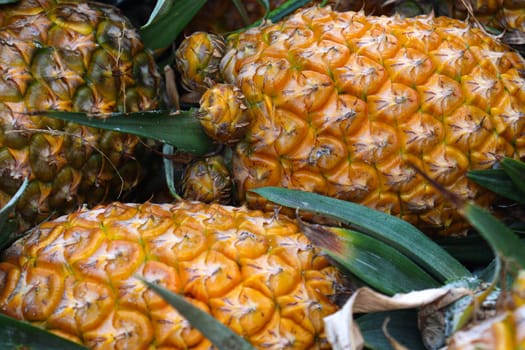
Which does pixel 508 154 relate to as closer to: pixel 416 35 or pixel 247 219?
pixel 416 35

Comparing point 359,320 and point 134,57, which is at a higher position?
point 134,57

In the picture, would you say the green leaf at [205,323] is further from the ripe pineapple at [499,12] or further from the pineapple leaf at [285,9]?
the ripe pineapple at [499,12]

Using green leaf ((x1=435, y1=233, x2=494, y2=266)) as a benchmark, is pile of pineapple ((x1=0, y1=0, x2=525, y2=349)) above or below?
above

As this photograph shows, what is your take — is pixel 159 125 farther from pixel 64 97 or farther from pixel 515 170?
pixel 515 170

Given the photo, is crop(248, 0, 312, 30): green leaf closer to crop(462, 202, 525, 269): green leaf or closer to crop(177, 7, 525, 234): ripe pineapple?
crop(177, 7, 525, 234): ripe pineapple

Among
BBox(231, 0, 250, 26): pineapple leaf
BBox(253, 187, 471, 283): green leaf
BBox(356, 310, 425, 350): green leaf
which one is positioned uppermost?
BBox(231, 0, 250, 26): pineapple leaf

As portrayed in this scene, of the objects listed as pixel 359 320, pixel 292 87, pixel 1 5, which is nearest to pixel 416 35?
pixel 292 87

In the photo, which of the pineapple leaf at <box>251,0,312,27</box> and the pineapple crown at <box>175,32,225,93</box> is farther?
the pineapple leaf at <box>251,0,312,27</box>

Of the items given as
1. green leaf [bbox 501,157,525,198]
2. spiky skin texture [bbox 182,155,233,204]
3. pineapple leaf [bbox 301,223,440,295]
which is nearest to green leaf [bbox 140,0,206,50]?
spiky skin texture [bbox 182,155,233,204]
